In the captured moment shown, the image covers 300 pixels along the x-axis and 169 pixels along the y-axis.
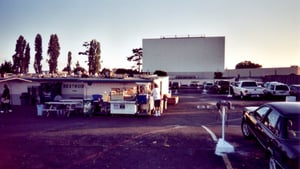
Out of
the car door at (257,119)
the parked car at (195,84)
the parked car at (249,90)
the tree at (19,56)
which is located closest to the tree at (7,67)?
the tree at (19,56)

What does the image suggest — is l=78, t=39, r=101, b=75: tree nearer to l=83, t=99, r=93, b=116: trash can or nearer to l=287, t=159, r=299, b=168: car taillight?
l=83, t=99, r=93, b=116: trash can

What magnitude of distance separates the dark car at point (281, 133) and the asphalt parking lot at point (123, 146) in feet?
2.57

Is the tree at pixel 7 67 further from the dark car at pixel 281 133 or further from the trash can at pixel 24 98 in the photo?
the dark car at pixel 281 133

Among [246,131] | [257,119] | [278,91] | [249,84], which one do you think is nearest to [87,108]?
[246,131]

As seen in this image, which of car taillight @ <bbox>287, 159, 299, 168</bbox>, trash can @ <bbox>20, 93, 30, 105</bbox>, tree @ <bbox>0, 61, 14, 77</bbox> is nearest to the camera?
car taillight @ <bbox>287, 159, 299, 168</bbox>

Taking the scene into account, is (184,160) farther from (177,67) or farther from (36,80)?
(177,67)

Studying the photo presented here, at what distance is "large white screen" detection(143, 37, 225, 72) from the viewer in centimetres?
5469

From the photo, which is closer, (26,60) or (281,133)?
(281,133)

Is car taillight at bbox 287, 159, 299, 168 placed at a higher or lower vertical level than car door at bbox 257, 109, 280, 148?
lower

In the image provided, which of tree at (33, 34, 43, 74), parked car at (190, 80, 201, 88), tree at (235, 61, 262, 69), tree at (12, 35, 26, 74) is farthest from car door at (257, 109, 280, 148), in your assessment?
tree at (235, 61, 262, 69)

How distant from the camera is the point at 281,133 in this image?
5.41 metres

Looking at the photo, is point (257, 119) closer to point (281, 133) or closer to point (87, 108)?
point (281, 133)

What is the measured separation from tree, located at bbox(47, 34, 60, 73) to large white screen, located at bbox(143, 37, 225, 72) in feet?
61.8

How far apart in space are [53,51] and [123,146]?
43128 mm
